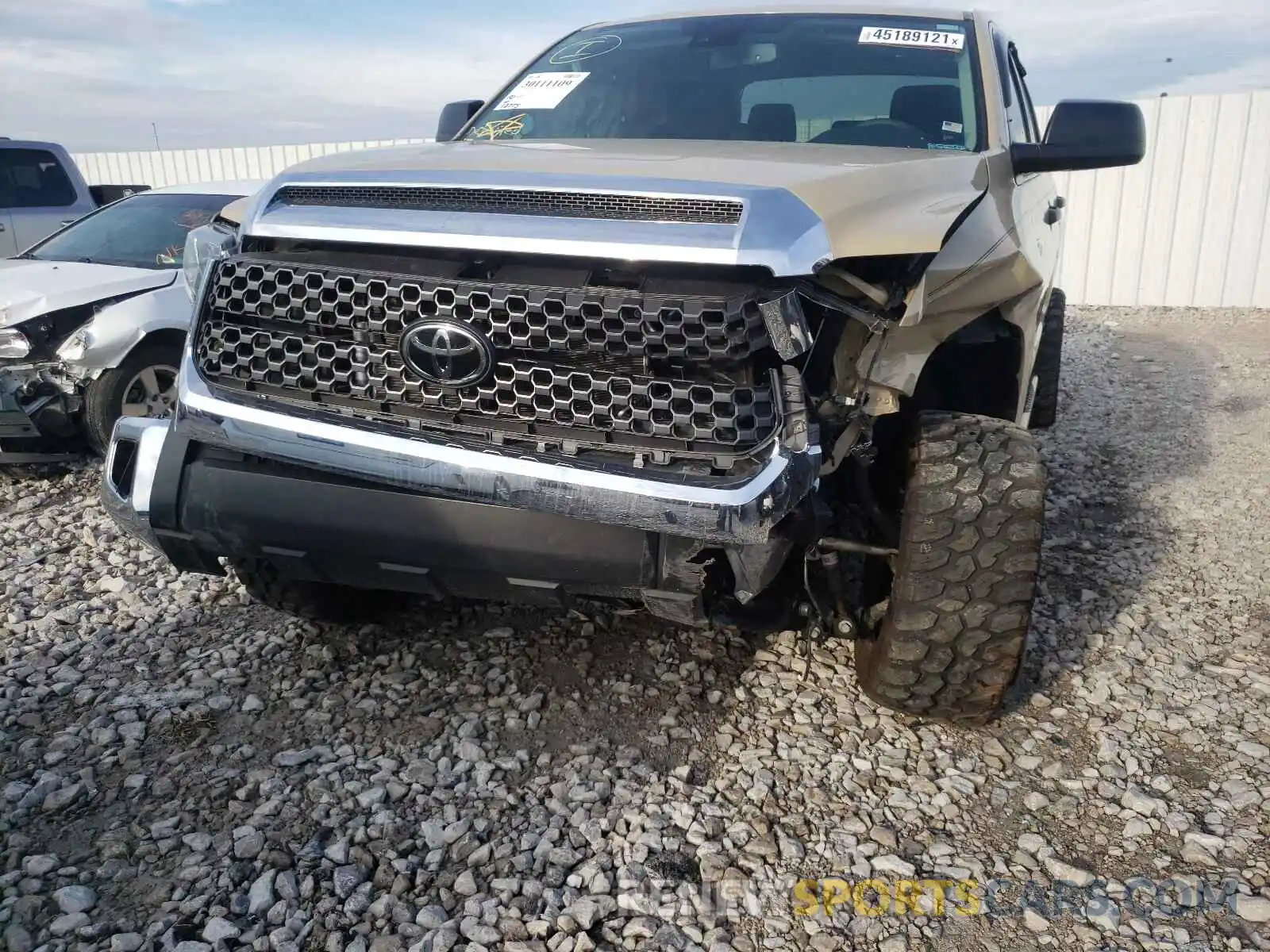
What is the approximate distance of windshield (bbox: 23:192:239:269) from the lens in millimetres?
5871

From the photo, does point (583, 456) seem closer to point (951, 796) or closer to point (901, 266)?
point (901, 266)

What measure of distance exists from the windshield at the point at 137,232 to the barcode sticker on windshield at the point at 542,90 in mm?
2810

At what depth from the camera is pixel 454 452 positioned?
2.20 meters

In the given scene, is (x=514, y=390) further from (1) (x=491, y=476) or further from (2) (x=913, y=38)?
(2) (x=913, y=38)

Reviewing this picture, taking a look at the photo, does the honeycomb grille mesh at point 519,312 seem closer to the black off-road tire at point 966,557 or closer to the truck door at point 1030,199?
the black off-road tire at point 966,557

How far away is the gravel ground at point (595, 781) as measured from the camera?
2127 mm

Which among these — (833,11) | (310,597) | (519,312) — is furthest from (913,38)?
(310,597)

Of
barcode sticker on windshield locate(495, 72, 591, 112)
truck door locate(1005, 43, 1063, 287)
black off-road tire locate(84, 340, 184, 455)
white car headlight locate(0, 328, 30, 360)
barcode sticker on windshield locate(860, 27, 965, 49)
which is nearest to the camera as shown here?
truck door locate(1005, 43, 1063, 287)

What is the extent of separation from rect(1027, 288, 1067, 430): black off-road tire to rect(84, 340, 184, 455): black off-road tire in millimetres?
4928

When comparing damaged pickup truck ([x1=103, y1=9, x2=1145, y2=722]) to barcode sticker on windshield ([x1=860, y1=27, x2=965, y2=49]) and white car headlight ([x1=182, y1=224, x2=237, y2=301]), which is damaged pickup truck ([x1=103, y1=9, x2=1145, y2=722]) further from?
barcode sticker on windshield ([x1=860, y1=27, x2=965, y2=49])

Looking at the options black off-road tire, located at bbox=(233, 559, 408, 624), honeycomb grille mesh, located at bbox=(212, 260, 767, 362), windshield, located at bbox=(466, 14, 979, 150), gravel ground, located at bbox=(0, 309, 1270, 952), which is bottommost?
gravel ground, located at bbox=(0, 309, 1270, 952)

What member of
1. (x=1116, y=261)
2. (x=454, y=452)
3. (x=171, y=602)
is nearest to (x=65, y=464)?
(x=171, y=602)

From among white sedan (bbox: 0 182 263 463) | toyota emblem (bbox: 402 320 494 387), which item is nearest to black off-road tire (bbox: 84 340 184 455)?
white sedan (bbox: 0 182 263 463)

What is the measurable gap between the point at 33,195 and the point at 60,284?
13.8 feet
